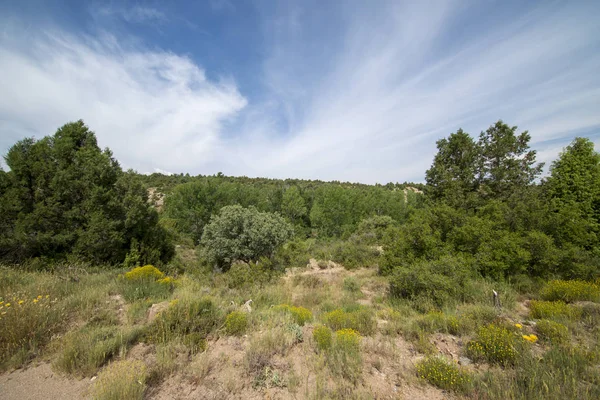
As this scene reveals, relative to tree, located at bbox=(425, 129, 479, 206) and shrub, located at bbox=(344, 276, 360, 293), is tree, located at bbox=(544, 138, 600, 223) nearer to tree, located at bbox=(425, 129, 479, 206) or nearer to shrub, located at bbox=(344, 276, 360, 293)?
tree, located at bbox=(425, 129, 479, 206)

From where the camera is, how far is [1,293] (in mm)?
4836

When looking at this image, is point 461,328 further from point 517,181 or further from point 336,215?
point 336,215

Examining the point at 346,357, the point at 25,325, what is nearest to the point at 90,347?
the point at 25,325

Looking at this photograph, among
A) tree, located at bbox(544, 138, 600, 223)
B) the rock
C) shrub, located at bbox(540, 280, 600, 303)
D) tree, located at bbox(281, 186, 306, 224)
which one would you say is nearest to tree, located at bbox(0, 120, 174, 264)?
the rock

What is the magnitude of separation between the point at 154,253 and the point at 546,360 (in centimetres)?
1522

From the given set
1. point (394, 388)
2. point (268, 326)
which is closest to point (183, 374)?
point (268, 326)

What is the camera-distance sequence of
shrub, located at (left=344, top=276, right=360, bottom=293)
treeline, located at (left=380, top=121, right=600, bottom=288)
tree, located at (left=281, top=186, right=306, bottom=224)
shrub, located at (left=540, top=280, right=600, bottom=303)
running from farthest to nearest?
tree, located at (left=281, top=186, right=306, bottom=224) < shrub, located at (left=344, top=276, right=360, bottom=293) < treeline, located at (left=380, top=121, right=600, bottom=288) < shrub, located at (left=540, top=280, right=600, bottom=303)

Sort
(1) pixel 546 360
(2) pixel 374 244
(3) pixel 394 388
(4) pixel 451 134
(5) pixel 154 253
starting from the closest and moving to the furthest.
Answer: (3) pixel 394 388, (1) pixel 546 360, (5) pixel 154 253, (4) pixel 451 134, (2) pixel 374 244

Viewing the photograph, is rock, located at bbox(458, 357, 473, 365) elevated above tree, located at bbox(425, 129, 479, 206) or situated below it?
below

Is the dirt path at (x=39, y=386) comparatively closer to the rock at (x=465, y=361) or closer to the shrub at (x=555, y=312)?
the rock at (x=465, y=361)

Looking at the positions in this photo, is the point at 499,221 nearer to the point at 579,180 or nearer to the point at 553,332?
the point at 579,180

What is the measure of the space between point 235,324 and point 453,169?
1537 cm

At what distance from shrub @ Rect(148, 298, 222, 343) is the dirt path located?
1.05 metres

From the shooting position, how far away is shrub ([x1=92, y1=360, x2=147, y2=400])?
267 centimetres
